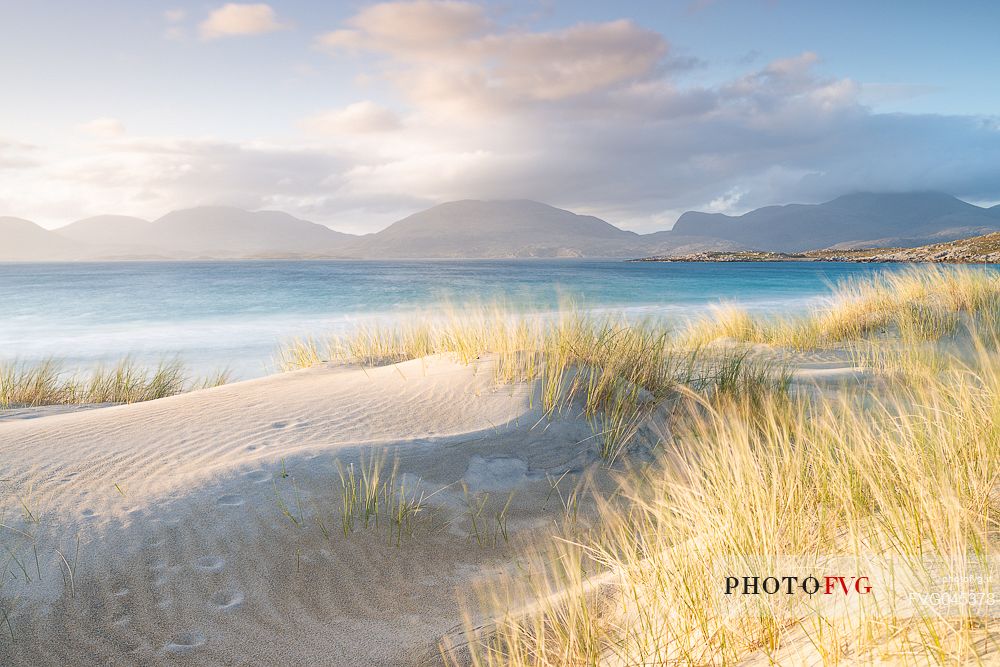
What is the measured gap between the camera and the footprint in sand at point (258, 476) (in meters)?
3.08

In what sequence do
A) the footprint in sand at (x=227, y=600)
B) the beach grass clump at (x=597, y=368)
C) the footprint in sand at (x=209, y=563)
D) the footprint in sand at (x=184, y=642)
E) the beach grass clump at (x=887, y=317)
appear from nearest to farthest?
the footprint in sand at (x=184, y=642)
the footprint in sand at (x=227, y=600)
the footprint in sand at (x=209, y=563)
the beach grass clump at (x=597, y=368)
the beach grass clump at (x=887, y=317)

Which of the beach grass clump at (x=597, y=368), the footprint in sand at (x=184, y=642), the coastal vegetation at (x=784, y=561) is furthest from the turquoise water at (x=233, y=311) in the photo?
the footprint in sand at (x=184, y=642)

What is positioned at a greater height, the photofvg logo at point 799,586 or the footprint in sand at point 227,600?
the photofvg logo at point 799,586

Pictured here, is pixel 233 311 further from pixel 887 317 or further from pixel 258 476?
pixel 887 317

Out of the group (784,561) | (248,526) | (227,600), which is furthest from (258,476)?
(784,561)

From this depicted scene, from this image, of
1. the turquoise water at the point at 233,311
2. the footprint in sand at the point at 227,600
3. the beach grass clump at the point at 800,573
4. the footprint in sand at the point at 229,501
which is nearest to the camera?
the beach grass clump at the point at 800,573

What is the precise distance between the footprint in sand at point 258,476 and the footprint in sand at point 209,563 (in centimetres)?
59

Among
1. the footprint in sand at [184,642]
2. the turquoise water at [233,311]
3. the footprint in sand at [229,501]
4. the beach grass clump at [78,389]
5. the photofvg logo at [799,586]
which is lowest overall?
the footprint in sand at [184,642]

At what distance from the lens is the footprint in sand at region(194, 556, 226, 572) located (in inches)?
96.5

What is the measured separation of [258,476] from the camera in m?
3.11

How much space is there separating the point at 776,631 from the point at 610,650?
20.4 inches

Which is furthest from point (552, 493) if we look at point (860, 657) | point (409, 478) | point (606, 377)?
point (860, 657)

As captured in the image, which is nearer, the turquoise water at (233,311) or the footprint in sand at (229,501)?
the footprint in sand at (229,501)

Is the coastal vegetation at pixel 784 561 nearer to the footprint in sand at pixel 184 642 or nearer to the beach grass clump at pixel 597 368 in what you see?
the beach grass clump at pixel 597 368
